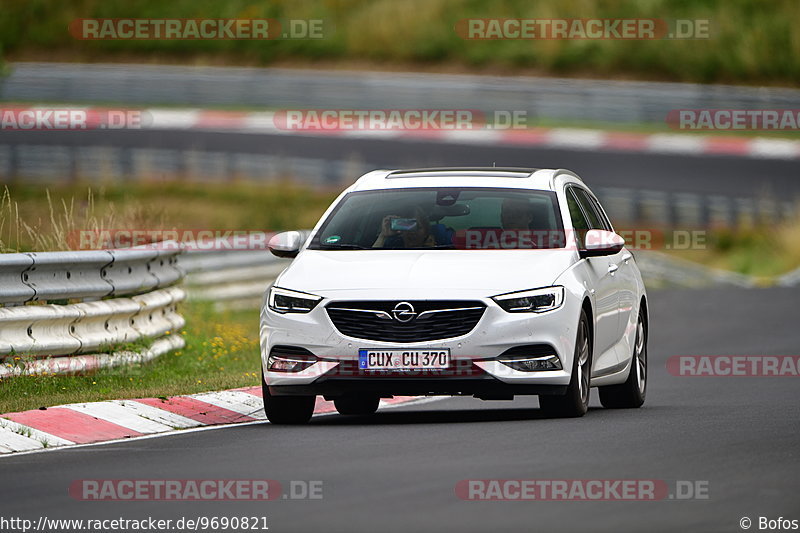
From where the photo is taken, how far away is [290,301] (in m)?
11.8

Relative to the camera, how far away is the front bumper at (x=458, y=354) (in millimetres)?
11461

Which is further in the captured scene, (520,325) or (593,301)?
(593,301)

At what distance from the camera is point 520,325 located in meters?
11.5

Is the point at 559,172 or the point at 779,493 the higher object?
the point at 559,172

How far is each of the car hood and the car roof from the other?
2.87ft

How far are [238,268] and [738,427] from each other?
43.4 ft

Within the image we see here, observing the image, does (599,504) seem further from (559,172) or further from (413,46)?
(413,46)

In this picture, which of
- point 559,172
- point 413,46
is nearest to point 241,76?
point 413,46

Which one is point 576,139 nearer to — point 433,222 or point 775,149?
point 775,149

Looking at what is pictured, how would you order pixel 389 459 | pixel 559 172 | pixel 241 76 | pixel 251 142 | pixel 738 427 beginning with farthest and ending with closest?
pixel 241 76, pixel 251 142, pixel 559 172, pixel 738 427, pixel 389 459

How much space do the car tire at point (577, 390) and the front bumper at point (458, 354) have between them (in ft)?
0.45
